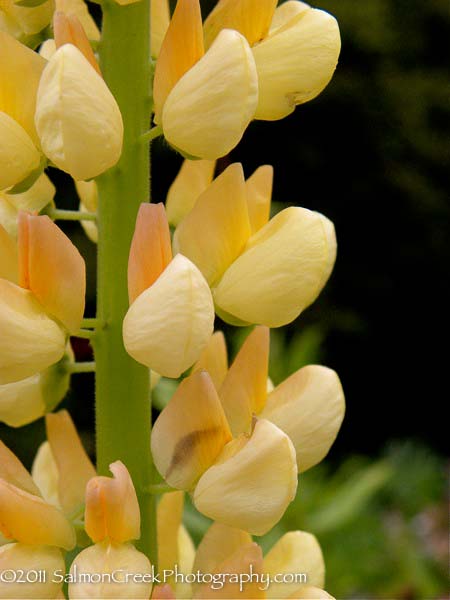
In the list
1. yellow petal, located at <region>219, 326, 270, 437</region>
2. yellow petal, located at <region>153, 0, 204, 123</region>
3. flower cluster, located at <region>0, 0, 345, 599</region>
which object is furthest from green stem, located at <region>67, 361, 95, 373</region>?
yellow petal, located at <region>153, 0, 204, 123</region>

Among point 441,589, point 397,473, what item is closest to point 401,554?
point 441,589

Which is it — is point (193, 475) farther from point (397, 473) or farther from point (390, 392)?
point (390, 392)

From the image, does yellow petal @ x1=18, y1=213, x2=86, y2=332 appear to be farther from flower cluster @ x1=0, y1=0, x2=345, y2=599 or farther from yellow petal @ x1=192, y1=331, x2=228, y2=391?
yellow petal @ x1=192, y1=331, x2=228, y2=391

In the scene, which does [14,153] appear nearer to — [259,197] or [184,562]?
[259,197]

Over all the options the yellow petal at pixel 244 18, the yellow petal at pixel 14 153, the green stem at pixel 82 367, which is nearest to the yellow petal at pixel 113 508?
the green stem at pixel 82 367

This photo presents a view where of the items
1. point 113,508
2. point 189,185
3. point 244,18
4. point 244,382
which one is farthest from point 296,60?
point 113,508

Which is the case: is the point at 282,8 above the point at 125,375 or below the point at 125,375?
above

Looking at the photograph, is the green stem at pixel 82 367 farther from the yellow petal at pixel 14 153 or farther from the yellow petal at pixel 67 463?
the yellow petal at pixel 14 153
